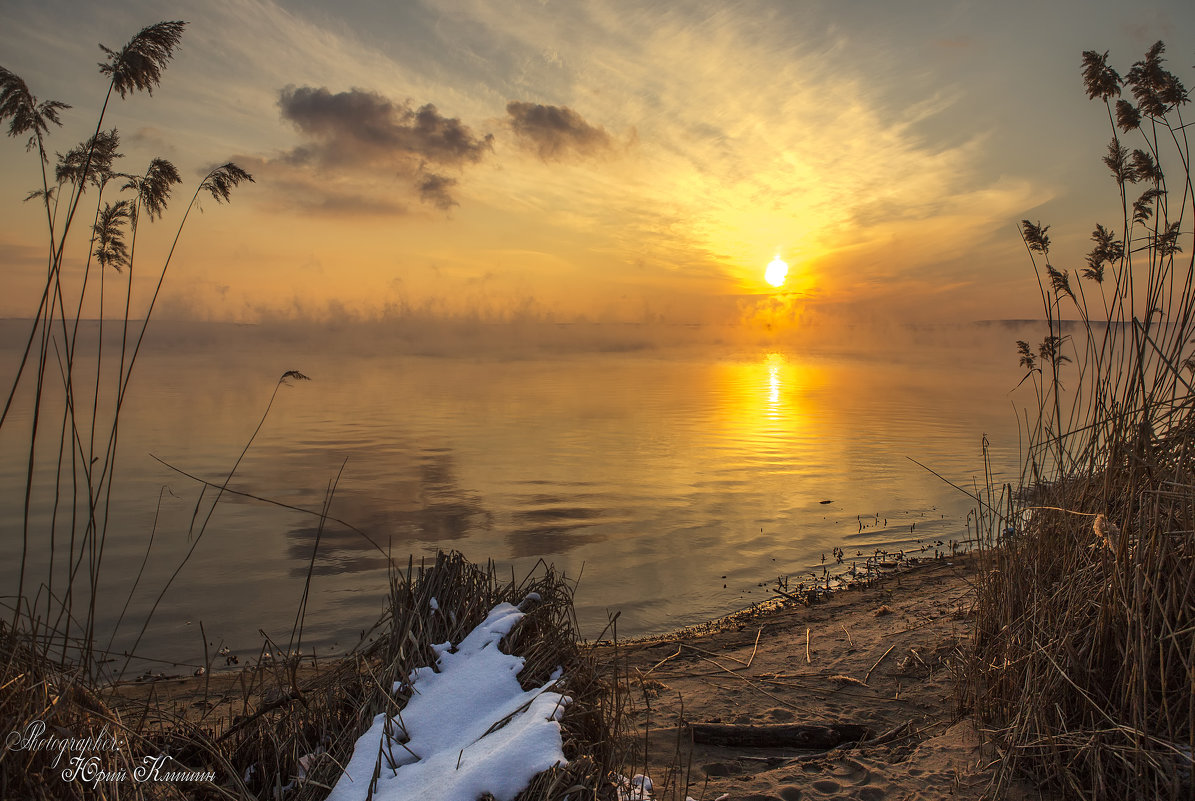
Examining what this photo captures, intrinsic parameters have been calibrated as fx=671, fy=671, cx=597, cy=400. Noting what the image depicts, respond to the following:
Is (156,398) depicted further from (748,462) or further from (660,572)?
(660,572)

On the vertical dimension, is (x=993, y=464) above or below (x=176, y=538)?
above

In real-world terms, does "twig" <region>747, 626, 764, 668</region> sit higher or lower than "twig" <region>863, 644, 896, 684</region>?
lower

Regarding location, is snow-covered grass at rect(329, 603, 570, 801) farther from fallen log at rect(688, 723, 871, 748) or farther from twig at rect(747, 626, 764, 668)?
twig at rect(747, 626, 764, 668)

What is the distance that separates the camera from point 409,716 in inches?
110

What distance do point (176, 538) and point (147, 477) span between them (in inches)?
173

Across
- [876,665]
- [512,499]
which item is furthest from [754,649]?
[512,499]

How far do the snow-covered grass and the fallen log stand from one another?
63.9 inches

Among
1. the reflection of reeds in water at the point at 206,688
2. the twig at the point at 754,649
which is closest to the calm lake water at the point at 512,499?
the twig at the point at 754,649

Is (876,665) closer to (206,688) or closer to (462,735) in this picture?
(462,735)

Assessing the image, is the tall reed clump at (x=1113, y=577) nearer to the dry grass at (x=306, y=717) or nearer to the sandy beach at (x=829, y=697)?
the sandy beach at (x=829, y=697)

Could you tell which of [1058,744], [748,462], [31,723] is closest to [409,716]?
[31,723]

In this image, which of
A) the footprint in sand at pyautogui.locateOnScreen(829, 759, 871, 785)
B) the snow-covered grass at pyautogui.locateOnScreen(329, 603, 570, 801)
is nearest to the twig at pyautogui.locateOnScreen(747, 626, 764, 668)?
the footprint in sand at pyautogui.locateOnScreen(829, 759, 871, 785)

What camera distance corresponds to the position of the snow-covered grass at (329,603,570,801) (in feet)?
7.68

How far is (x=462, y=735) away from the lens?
8.85ft
